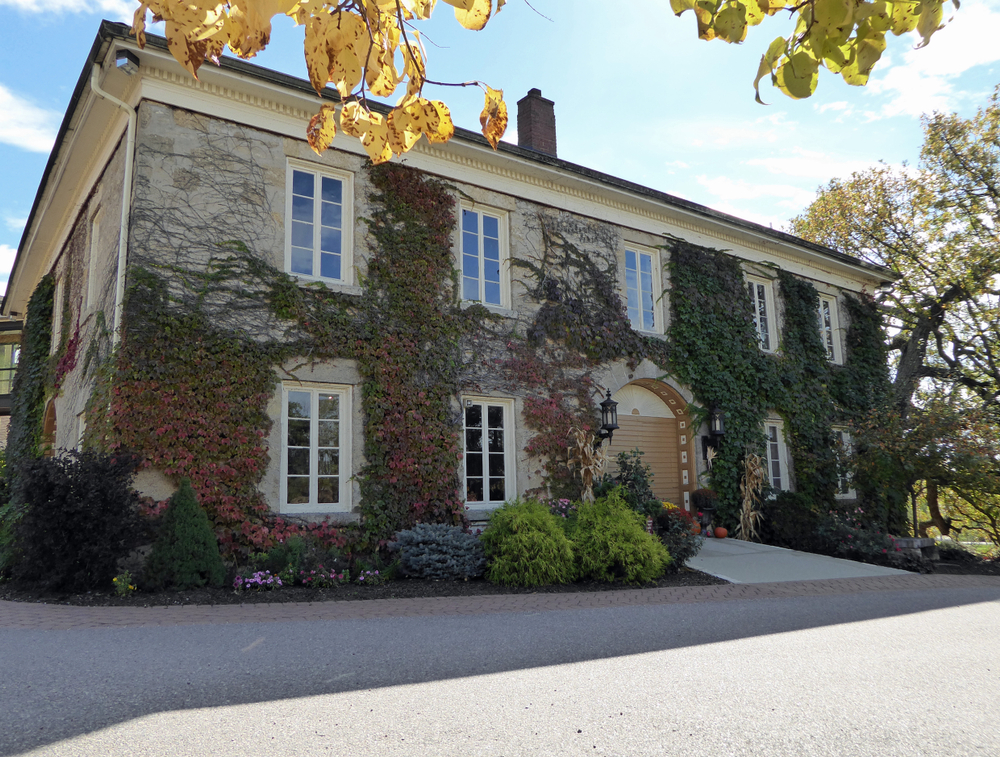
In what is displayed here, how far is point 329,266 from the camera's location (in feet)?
33.7

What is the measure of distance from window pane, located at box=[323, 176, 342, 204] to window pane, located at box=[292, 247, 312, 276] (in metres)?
0.87

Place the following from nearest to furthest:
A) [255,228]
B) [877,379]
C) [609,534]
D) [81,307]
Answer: [609,534], [255,228], [81,307], [877,379]

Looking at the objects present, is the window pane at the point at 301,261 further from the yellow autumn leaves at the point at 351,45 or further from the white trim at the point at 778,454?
the white trim at the point at 778,454

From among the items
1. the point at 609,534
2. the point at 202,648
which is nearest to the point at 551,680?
the point at 202,648

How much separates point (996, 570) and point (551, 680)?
10652 mm

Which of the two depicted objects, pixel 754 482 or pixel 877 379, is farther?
pixel 877 379

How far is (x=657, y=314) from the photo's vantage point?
13.8 metres

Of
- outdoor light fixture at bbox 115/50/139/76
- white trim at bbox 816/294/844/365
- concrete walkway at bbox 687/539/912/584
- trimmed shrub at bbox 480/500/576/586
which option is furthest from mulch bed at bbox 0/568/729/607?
white trim at bbox 816/294/844/365

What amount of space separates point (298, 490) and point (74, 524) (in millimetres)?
2654

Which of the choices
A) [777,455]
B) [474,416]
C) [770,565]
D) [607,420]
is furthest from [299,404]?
[777,455]

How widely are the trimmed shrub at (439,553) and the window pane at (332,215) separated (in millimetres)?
4463

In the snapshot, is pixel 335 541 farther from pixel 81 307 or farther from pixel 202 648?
pixel 81 307

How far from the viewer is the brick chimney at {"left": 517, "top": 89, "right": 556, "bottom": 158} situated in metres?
13.7

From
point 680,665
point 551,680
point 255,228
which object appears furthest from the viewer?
point 255,228
